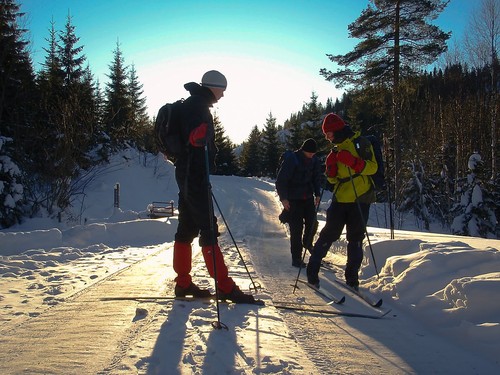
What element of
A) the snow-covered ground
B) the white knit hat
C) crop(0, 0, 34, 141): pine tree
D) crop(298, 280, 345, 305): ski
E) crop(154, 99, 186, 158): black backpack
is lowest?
crop(298, 280, 345, 305): ski

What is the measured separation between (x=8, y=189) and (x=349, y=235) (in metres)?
12.4

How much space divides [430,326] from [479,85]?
26040mm

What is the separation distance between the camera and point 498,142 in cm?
1933

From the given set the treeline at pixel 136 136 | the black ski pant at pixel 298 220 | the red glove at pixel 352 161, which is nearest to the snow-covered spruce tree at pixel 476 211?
the treeline at pixel 136 136

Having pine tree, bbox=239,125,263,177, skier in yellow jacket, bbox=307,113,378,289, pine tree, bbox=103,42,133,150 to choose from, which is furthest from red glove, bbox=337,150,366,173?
pine tree, bbox=239,125,263,177

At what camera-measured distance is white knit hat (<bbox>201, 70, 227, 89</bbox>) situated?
3576mm

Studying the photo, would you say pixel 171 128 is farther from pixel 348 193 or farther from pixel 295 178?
pixel 295 178

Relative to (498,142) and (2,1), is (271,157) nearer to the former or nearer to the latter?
(498,142)

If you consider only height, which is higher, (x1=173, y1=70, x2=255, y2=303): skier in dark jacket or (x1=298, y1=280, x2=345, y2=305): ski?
(x1=173, y1=70, x2=255, y2=303): skier in dark jacket

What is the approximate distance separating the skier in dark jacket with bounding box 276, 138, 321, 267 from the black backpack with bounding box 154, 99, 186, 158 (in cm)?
249

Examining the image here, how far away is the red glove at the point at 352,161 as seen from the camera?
3.89 m

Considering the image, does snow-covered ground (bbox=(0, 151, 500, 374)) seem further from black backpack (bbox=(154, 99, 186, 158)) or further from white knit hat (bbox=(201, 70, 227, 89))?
white knit hat (bbox=(201, 70, 227, 89))

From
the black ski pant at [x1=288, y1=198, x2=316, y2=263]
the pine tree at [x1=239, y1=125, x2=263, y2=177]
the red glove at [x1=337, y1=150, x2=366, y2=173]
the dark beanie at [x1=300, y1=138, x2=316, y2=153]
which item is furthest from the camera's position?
the pine tree at [x1=239, y1=125, x2=263, y2=177]

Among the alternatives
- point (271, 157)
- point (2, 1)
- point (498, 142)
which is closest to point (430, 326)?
point (2, 1)
